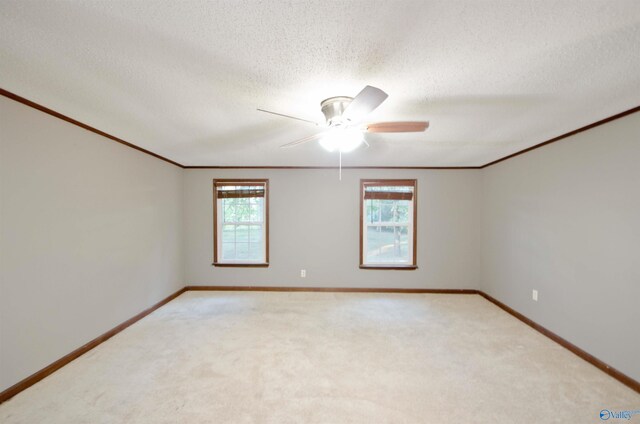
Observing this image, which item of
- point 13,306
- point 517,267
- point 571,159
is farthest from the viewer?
point 517,267

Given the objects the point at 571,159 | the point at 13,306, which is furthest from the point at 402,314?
the point at 13,306

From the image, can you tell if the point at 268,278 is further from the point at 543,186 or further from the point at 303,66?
the point at 543,186

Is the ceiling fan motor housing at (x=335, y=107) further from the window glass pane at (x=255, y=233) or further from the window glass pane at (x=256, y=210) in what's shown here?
the window glass pane at (x=255, y=233)

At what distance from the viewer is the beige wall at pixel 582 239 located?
6.93 ft

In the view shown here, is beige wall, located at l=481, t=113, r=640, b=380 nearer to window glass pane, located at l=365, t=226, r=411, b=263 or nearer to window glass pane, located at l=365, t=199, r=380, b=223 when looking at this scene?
window glass pane, located at l=365, t=226, r=411, b=263

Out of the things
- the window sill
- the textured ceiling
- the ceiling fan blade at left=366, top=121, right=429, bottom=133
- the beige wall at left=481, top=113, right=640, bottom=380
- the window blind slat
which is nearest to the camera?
the textured ceiling

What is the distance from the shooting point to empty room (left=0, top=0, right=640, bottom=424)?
1.23 metres

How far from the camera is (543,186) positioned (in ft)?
9.86

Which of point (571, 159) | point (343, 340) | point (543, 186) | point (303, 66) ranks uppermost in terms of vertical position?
point (303, 66)

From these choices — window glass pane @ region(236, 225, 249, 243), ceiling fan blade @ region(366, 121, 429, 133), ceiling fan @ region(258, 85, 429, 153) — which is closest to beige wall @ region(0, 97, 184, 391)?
window glass pane @ region(236, 225, 249, 243)

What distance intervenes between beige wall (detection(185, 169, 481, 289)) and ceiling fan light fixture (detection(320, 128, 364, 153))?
95.5 inches

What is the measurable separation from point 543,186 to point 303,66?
309 centimetres

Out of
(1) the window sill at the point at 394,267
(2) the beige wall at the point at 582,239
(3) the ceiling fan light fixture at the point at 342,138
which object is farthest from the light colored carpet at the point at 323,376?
(3) the ceiling fan light fixture at the point at 342,138

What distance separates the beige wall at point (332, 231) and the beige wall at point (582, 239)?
76 centimetres
